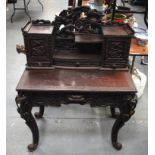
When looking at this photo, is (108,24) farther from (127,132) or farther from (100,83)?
(127,132)

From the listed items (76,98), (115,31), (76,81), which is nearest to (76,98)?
(76,98)

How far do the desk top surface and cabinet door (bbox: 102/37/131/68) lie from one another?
5 centimetres

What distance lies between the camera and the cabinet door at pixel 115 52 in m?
1.35

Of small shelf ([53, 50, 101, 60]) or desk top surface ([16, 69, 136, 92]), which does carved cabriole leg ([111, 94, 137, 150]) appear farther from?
small shelf ([53, 50, 101, 60])

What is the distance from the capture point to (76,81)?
1330mm

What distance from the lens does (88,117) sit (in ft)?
6.37

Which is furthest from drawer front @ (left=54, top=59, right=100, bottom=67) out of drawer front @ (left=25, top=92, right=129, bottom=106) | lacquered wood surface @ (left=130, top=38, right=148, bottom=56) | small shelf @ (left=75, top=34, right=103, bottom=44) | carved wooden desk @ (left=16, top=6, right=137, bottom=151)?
lacquered wood surface @ (left=130, top=38, right=148, bottom=56)

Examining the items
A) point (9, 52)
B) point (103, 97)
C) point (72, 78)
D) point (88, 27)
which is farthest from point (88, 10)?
point (9, 52)

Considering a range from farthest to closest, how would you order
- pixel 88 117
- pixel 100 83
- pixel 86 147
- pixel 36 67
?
pixel 88 117 → pixel 86 147 → pixel 36 67 → pixel 100 83

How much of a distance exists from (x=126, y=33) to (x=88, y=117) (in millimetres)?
878

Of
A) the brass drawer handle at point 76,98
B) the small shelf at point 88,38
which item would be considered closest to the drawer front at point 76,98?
the brass drawer handle at point 76,98

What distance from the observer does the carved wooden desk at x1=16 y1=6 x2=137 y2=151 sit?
1.29 meters

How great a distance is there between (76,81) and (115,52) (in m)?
0.31

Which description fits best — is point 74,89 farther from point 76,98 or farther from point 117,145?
point 117,145
